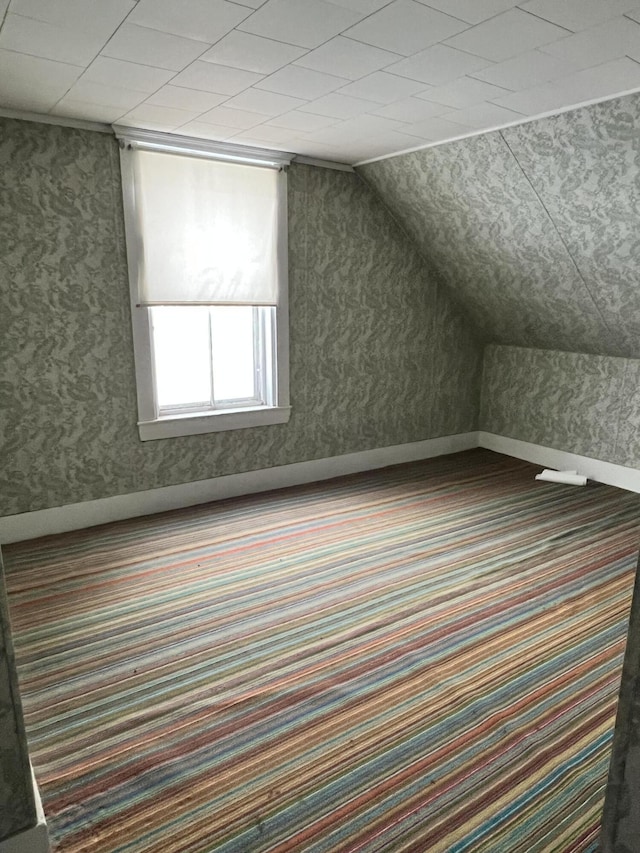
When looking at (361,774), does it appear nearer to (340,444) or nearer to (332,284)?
Result: (340,444)

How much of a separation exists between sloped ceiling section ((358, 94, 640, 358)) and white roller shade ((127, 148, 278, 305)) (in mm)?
858

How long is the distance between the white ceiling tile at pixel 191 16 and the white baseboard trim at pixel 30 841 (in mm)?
2213

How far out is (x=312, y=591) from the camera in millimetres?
2791

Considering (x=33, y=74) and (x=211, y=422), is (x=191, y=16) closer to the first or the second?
(x=33, y=74)

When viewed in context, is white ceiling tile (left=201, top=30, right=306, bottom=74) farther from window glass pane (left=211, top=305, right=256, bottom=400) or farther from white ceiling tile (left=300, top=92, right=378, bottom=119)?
window glass pane (left=211, top=305, right=256, bottom=400)

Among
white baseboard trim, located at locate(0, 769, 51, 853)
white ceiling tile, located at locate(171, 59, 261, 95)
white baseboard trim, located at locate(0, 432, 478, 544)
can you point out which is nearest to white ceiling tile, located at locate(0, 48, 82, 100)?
white ceiling tile, located at locate(171, 59, 261, 95)

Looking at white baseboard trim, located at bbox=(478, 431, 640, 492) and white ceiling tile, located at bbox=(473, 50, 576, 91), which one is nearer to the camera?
white ceiling tile, located at bbox=(473, 50, 576, 91)

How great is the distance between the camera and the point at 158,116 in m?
2.91

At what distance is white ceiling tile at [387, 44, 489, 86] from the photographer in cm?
205

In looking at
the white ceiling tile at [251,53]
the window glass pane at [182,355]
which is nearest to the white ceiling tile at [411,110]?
the white ceiling tile at [251,53]

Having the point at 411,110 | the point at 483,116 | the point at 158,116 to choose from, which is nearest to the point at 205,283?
the point at 158,116

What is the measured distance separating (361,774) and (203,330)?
9.14 ft

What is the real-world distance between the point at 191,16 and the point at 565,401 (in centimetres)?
371

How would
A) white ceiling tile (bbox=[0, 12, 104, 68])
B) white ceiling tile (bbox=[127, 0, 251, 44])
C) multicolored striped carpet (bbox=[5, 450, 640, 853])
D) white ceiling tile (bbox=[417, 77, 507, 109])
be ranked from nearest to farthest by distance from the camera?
1. multicolored striped carpet (bbox=[5, 450, 640, 853])
2. white ceiling tile (bbox=[127, 0, 251, 44])
3. white ceiling tile (bbox=[0, 12, 104, 68])
4. white ceiling tile (bbox=[417, 77, 507, 109])
